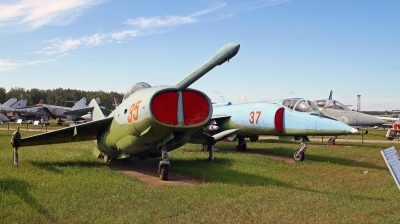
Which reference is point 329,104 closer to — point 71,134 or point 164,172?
point 164,172

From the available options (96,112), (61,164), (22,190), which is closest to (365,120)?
(96,112)

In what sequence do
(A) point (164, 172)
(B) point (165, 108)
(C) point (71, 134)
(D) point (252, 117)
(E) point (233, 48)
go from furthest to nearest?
(D) point (252, 117) < (C) point (71, 134) < (A) point (164, 172) < (B) point (165, 108) < (E) point (233, 48)

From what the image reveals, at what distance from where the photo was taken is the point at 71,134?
34.1 feet

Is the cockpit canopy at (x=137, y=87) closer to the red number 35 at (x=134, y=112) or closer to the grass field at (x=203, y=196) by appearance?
the red number 35 at (x=134, y=112)

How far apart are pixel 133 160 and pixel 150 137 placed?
14.6 feet

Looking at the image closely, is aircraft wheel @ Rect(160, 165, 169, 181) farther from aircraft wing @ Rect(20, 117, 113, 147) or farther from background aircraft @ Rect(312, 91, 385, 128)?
background aircraft @ Rect(312, 91, 385, 128)

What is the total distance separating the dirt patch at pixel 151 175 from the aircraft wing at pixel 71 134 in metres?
1.35

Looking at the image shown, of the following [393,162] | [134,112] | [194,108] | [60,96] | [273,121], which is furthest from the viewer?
[60,96]

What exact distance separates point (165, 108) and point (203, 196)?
7.13 ft

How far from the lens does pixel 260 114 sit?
14.6 meters

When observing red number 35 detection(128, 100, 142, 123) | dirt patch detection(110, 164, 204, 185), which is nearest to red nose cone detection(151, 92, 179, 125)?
red number 35 detection(128, 100, 142, 123)

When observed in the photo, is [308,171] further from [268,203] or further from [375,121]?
[375,121]

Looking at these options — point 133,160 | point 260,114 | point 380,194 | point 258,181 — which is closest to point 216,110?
point 260,114

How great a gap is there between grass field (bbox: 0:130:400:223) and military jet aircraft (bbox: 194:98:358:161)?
150cm
